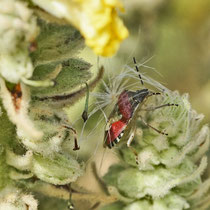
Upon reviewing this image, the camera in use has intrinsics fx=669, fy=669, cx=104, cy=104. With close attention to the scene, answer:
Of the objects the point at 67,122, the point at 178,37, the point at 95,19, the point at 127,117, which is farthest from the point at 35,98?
the point at 178,37

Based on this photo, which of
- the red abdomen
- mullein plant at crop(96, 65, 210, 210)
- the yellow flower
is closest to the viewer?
the yellow flower

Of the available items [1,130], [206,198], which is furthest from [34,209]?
[206,198]

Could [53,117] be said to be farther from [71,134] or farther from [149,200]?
[149,200]

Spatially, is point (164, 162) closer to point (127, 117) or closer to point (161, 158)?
point (161, 158)

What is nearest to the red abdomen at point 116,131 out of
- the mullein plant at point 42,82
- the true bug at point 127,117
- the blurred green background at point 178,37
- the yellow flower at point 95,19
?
the true bug at point 127,117

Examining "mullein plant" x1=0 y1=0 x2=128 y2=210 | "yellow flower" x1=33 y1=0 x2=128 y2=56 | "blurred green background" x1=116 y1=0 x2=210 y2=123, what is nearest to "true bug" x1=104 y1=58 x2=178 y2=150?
"mullein plant" x1=0 y1=0 x2=128 y2=210

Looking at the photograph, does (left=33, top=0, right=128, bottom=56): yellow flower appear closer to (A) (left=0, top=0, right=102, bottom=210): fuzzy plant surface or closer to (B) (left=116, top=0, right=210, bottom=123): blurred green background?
(A) (left=0, top=0, right=102, bottom=210): fuzzy plant surface

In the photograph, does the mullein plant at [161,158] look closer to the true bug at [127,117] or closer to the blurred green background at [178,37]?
the true bug at [127,117]
